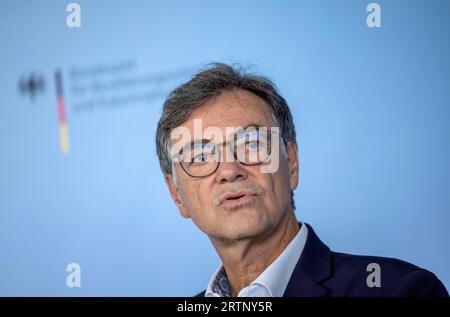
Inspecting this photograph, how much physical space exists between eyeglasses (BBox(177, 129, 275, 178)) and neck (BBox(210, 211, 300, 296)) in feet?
0.73

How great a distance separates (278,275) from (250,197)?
Result: 0.84ft

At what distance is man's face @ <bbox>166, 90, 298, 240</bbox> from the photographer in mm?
2049

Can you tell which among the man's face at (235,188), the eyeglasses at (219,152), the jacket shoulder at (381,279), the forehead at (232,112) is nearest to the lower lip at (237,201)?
the man's face at (235,188)

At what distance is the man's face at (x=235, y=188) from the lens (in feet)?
6.72

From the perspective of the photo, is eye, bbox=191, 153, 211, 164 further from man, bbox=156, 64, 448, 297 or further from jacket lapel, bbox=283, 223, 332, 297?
jacket lapel, bbox=283, 223, 332, 297

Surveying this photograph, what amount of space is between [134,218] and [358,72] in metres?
1.02

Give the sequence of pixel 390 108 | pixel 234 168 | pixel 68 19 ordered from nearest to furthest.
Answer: pixel 234 168, pixel 390 108, pixel 68 19

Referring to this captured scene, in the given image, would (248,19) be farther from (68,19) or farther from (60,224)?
(60,224)

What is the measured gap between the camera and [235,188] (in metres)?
2.05

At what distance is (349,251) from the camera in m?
2.56

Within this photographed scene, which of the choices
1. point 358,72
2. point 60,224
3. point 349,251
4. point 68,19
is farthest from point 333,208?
point 68,19

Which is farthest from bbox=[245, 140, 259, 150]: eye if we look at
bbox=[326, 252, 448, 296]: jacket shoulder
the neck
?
bbox=[326, 252, 448, 296]: jacket shoulder

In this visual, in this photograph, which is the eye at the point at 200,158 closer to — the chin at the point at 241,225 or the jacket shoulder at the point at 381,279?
the chin at the point at 241,225

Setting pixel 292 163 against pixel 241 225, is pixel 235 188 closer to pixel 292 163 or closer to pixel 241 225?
pixel 241 225
